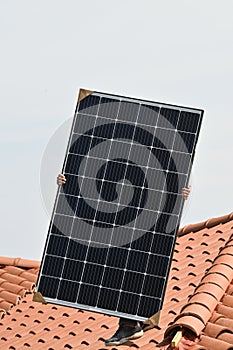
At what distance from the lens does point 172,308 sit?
13.7 m

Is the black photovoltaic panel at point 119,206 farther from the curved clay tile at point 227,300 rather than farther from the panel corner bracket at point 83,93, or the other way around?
the curved clay tile at point 227,300

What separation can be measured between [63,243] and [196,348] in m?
2.42

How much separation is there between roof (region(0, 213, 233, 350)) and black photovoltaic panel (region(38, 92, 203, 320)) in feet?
2.52

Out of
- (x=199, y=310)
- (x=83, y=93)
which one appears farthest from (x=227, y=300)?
(x=83, y=93)

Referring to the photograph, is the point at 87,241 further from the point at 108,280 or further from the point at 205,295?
the point at 205,295

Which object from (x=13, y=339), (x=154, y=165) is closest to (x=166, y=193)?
(x=154, y=165)

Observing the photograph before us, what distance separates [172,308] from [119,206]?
2.53 meters

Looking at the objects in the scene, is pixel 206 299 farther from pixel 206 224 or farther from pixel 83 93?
pixel 206 224

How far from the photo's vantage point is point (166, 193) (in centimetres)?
1171

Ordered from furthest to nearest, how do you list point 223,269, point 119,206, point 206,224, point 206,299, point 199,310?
1. point 206,224
2. point 223,269
3. point 119,206
4. point 206,299
5. point 199,310

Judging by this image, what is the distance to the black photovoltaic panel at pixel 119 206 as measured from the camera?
1157 cm

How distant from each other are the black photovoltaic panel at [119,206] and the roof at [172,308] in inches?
30.2

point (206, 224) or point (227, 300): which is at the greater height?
point (206, 224)

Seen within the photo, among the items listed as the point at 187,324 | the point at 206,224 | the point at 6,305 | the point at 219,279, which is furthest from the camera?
the point at 6,305
